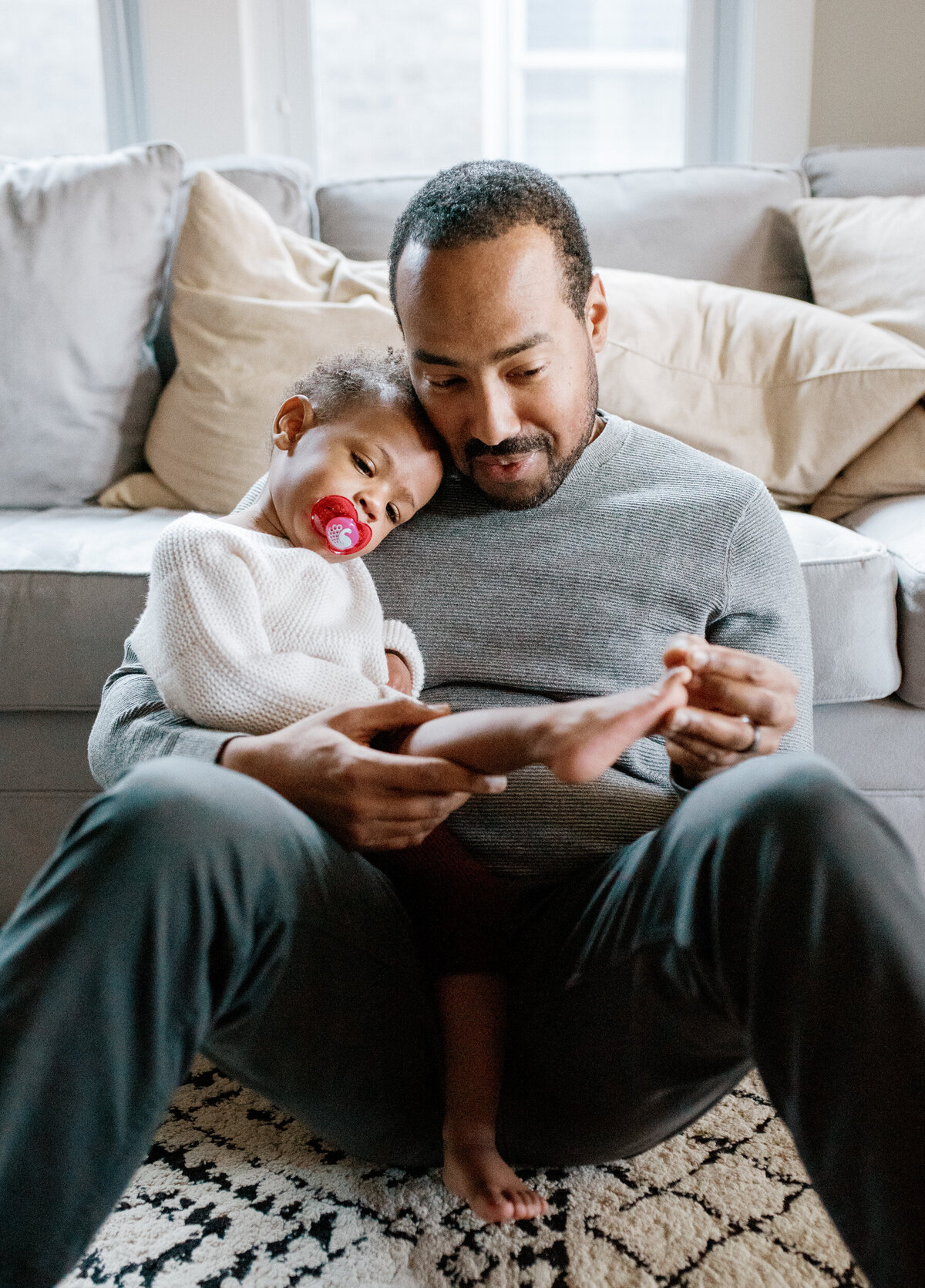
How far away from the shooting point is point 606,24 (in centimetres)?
261

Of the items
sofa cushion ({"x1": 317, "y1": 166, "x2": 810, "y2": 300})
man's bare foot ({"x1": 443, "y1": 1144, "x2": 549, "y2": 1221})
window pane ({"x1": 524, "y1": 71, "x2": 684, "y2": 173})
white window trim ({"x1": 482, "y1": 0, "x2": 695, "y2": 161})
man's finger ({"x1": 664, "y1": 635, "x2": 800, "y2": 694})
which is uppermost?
white window trim ({"x1": 482, "y1": 0, "x2": 695, "y2": 161})

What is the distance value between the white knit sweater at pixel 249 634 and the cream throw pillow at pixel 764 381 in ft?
2.63

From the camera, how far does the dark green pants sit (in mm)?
635

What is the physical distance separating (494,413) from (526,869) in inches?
16.1

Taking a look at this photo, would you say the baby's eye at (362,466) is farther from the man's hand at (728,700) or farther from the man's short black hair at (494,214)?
the man's hand at (728,700)

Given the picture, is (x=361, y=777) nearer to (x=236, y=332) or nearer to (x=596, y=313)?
(x=596, y=313)

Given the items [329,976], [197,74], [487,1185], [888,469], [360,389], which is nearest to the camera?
[329,976]

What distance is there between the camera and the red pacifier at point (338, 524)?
1.00 meters

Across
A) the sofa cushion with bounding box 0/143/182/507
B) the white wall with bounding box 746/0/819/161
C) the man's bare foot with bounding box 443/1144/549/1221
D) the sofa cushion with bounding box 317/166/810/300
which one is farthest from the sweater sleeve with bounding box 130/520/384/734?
the white wall with bounding box 746/0/819/161

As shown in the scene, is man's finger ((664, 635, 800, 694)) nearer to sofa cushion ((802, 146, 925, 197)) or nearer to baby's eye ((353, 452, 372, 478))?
baby's eye ((353, 452, 372, 478))

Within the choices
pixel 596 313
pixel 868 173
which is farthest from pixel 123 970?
pixel 868 173

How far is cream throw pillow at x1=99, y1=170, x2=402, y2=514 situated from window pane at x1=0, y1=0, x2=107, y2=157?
1.10 m

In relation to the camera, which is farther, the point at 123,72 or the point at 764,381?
the point at 123,72

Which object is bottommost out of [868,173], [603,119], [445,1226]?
[445,1226]
